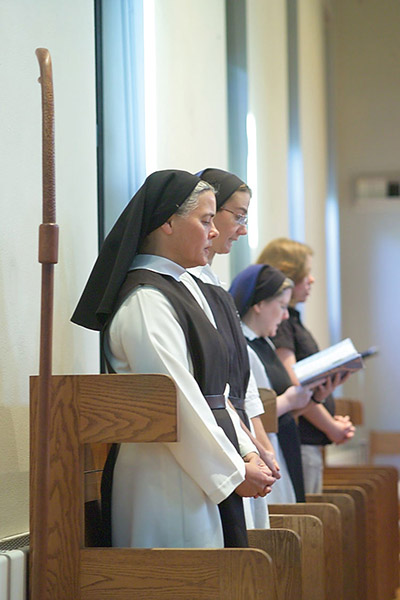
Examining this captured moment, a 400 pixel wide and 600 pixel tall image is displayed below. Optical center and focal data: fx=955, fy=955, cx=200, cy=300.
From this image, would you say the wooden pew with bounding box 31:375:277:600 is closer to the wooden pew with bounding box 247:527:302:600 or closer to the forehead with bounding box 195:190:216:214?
the wooden pew with bounding box 247:527:302:600

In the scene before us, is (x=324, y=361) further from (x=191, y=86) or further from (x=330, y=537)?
(x=191, y=86)

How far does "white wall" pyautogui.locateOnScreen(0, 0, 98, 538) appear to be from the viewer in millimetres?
2904

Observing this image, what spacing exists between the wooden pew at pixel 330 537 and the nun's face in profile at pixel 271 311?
0.95 m

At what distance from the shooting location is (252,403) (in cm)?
368

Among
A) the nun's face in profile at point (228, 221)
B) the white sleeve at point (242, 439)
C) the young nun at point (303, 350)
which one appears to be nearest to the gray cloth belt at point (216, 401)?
the white sleeve at point (242, 439)

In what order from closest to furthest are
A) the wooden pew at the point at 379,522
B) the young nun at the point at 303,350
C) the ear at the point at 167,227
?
the ear at the point at 167,227, the young nun at the point at 303,350, the wooden pew at the point at 379,522

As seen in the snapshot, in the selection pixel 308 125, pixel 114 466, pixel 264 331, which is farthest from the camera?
pixel 308 125

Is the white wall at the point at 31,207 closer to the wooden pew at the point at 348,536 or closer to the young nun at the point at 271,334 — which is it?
the young nun at the point at 271,334

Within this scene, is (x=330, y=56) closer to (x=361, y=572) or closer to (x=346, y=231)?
(x=346, y=231)

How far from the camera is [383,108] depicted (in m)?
12.3

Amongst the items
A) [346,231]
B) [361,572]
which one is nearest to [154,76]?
[361,572]

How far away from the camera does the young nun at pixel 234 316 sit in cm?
342

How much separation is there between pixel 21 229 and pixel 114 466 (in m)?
0.80

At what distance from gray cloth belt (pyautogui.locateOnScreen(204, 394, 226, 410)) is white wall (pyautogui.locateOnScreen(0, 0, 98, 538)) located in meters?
0.58
